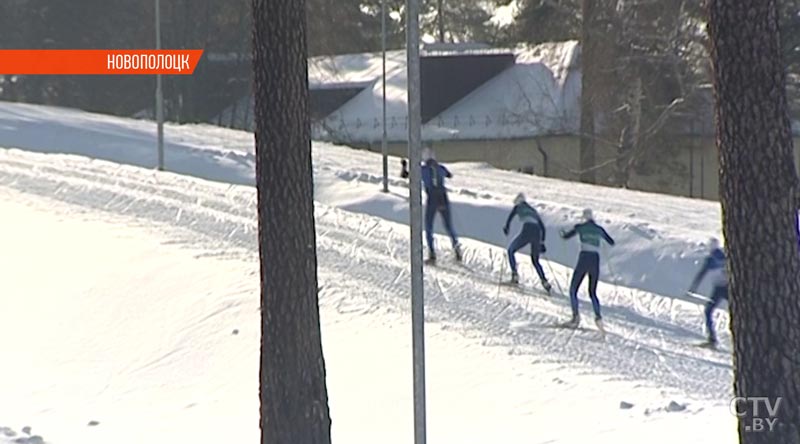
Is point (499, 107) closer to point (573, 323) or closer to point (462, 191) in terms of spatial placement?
point (462, 191)

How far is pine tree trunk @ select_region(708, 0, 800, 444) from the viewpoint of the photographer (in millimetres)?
6867

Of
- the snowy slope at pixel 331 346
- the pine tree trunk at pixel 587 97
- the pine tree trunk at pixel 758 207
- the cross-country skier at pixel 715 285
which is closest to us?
the pine tree trunk at pixel 758 207

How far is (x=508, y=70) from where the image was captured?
48219mm

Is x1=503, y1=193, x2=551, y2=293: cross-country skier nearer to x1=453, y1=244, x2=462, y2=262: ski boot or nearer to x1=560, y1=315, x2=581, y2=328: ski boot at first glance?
x1=560, y1=315, x2=581, y2=328: ski boot

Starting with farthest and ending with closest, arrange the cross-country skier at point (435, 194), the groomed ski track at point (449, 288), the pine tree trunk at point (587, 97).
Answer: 1. the pine tree trunk at point (587, 97)
2. the cross-country skier at point (435, 194)
3. the groomed ski track at point (449, 288)

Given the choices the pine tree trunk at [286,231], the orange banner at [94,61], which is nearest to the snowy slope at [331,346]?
the pine tree trunk at [286,231]

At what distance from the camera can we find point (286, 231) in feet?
27.3

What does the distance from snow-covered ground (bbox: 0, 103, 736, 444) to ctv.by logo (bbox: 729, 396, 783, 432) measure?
3224mm

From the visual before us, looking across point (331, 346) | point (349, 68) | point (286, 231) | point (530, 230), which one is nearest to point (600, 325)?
point (530, 230)

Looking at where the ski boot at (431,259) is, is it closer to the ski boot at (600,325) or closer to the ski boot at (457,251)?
the ski boot at (457,251)

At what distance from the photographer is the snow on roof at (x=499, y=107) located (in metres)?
45.4

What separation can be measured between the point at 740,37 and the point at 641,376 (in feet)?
22.7

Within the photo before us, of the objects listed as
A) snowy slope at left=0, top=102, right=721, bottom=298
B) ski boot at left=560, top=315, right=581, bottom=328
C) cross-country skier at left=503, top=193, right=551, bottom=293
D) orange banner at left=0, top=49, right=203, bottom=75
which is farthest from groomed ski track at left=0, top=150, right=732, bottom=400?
orange banner at left=0, top=49, right=203, bottom=75

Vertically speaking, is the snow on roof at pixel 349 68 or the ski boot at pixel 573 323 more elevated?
the snow on roof at pixel 349 68
